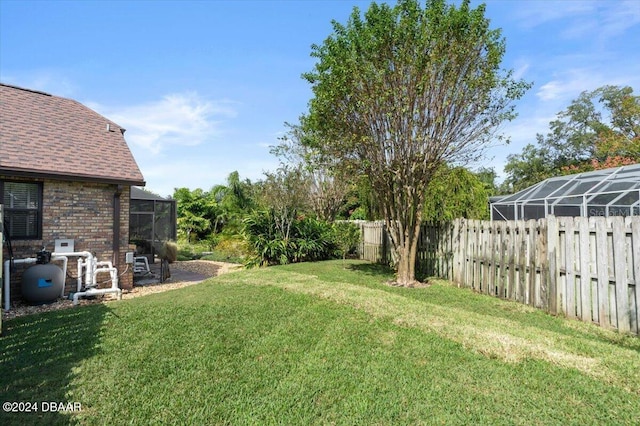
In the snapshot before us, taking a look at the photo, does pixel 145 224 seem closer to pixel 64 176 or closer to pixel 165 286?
pixel 165 286

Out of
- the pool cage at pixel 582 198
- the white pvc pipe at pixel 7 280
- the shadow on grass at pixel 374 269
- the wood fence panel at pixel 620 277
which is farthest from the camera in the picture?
the shadow on grass at pixel 374 269

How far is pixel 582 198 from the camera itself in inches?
428

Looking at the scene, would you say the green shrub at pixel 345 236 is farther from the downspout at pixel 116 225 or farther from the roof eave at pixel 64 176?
the downspout at pixel 116 225

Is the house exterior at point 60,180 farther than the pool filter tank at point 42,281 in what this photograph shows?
Yes

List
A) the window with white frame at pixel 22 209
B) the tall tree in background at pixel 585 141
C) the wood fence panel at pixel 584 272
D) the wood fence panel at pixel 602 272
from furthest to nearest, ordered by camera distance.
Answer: the tall tree in background at pixel 585 141
the window with white frame at pixel 22 209
the wood fence panel at pixel 584 272
the wood fence panel at pixel 602 272

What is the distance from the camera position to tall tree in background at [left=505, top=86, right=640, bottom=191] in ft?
80.5

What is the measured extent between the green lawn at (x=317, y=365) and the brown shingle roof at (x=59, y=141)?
12.0 ft

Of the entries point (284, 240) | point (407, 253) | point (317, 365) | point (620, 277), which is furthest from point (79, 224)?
point (620, 277)

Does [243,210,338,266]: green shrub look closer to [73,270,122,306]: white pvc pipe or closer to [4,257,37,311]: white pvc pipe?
[73,270,122,306]: white pvc pipe

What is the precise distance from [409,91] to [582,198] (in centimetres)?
741

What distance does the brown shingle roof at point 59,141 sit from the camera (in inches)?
305

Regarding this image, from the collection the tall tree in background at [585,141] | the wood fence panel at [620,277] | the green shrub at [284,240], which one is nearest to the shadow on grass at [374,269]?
the green shrub at [284,240]

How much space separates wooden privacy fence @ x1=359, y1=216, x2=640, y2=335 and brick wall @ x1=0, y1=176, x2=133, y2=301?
8414mm

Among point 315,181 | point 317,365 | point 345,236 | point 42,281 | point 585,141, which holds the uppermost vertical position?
point 585,141
